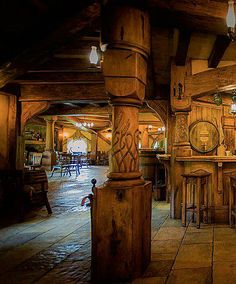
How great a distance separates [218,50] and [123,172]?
A: 303cm

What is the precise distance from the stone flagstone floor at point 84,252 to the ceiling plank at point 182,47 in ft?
9.03

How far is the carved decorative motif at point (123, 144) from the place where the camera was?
2.42m

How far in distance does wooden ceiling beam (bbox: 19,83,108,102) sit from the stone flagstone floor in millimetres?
2898

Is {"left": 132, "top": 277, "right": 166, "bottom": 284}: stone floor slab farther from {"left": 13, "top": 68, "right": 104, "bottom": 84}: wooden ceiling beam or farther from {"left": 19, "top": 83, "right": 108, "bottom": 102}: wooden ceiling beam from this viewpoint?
{"left": 19, "top": 83, "right": 108, "bottom": 102}: wooden ceiling beam

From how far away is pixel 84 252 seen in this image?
3.04m

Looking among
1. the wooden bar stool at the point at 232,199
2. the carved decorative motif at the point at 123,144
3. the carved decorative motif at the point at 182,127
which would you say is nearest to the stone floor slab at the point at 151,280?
the carved decorative motif at the point at 123,144

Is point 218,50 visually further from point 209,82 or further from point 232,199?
point 232,199

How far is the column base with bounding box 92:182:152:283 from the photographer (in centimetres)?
231

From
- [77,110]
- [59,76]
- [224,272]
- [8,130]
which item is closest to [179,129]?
[224,272]

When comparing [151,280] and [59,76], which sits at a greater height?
[59,76]

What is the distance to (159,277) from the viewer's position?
7.82 ft

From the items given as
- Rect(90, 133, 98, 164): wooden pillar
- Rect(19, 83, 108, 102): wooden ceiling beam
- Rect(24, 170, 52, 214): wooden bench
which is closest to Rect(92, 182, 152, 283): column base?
Rect(24, 170, 52, 214): wooden bench

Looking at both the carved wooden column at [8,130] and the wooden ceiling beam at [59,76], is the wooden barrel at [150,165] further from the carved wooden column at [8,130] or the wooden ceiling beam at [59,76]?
the carved wooden column at [8,130]

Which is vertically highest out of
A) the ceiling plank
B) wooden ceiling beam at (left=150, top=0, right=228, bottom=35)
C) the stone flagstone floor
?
the ceiling plank
